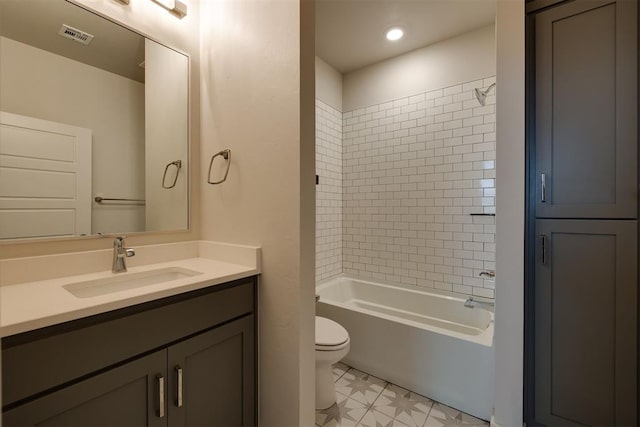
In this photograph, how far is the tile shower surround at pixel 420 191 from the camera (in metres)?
2.44

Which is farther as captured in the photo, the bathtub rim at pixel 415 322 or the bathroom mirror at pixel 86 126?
the bathtub rim at pixel 415 322

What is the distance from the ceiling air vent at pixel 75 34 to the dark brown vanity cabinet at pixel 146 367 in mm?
1181

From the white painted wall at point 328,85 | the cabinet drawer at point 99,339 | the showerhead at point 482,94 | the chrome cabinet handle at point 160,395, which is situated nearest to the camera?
the cabinet drawer at point 99,339

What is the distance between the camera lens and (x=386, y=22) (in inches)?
91.5

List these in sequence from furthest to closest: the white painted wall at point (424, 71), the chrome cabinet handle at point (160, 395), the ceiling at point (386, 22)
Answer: the white painted wall at point (424, 71)
the ceiling at point (386, 22)
the chrome cabinet handle at point (160, 395)

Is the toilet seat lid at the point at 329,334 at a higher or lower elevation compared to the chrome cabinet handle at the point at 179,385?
lower

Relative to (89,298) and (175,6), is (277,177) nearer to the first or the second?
(89,298)

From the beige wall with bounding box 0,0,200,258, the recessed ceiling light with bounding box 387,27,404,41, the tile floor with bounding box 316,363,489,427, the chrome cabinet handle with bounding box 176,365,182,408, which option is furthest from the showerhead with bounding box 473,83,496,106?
the chrome cabinet handle with bounding box 176,365,182,408

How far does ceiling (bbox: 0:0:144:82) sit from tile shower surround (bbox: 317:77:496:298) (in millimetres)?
1771

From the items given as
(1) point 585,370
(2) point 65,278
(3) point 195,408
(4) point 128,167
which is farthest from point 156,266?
(1) point 585,370

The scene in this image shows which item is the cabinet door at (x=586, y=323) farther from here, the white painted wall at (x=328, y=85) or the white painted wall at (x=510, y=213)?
the white painted wall at (x=328, y=85)

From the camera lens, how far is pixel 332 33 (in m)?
2.47

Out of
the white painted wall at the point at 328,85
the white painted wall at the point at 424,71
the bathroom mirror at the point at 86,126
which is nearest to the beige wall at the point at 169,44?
the bathroom mirror at the point at 86,126

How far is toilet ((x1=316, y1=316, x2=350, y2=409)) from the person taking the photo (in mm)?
1661
